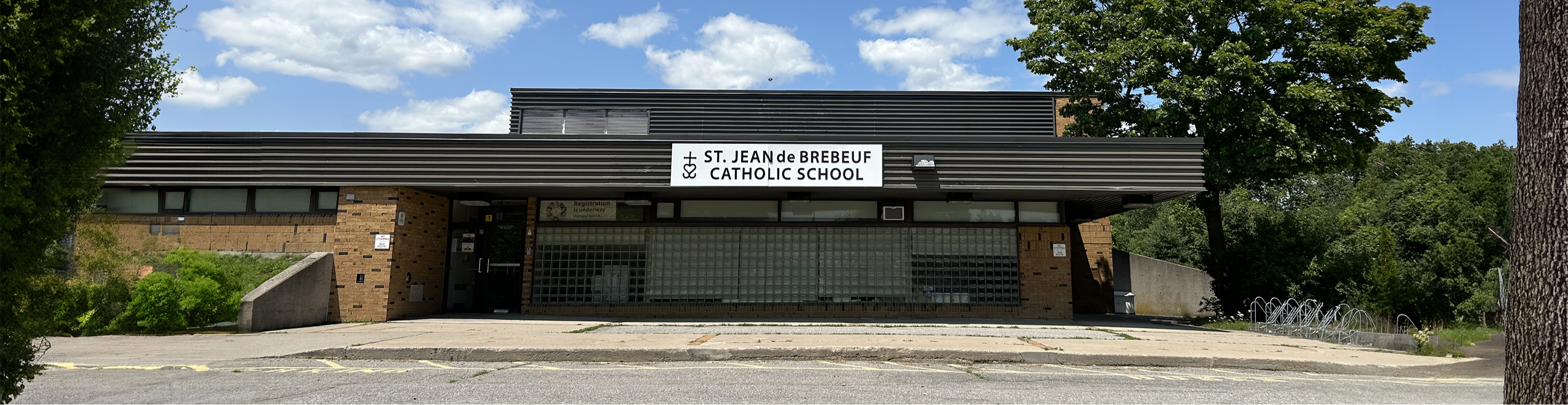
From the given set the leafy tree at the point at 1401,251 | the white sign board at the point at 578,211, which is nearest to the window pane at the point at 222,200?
the white sign board at the point at 578,211

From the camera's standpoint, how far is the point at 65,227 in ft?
21.0

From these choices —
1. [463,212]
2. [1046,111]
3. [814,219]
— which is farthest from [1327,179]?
[463,212]

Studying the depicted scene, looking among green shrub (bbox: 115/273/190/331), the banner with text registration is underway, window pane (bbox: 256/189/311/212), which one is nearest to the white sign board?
the banner with text registration is underway

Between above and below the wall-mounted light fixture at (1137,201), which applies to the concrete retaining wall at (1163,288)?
below

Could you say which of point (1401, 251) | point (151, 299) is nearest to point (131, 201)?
point (151, 299)

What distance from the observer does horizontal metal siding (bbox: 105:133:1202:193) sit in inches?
553

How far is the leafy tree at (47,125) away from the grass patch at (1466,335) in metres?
15.9

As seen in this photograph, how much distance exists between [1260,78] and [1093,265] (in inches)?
217

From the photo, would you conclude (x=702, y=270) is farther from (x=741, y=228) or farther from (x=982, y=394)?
(x=982, y=394)

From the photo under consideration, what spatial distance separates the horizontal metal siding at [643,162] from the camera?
46.1 feet

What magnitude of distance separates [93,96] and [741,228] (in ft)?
36.9

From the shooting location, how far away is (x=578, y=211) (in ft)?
54.8

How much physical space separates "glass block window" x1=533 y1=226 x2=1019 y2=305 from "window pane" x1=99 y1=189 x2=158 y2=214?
22.2 ft

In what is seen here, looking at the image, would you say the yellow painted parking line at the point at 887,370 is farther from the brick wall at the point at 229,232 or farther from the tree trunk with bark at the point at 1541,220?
the brick wall at the point at 229,232
